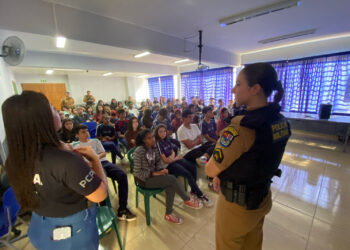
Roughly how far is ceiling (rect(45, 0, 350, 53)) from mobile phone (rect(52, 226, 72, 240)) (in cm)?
285

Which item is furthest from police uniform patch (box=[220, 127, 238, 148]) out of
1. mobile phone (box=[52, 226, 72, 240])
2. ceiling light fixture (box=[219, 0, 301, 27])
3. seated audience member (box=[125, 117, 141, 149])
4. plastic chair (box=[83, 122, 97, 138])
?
plastic chair (box=[83, 122, 97, 138])

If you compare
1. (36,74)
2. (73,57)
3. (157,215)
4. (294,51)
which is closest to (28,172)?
(157,215)

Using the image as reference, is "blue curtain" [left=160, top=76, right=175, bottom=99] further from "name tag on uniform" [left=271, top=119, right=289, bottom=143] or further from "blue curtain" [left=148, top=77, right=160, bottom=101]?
"name tag on uniform" [left=271, top=119, right=289, bottom=143]

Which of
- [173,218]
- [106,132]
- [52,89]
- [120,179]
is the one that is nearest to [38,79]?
[52,89]

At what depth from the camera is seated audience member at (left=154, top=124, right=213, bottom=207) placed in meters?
2.10

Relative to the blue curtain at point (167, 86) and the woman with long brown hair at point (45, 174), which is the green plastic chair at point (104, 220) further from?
the blue curtain at point (167, 86)

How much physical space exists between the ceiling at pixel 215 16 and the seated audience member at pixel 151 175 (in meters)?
2.13

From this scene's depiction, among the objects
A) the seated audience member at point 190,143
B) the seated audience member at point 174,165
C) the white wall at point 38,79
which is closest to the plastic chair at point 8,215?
the seated audience member at point 174,165

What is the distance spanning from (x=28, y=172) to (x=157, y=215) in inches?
65.3

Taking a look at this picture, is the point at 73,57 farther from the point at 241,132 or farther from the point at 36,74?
the point at 241,132

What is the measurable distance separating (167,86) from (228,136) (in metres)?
9.45

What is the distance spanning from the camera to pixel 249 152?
0.83 meters

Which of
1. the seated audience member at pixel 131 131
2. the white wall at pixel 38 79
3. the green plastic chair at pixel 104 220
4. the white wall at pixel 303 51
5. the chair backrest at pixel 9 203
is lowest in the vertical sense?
the green plastic chair at pixel 104 220

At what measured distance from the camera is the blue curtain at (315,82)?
4.61 meters
